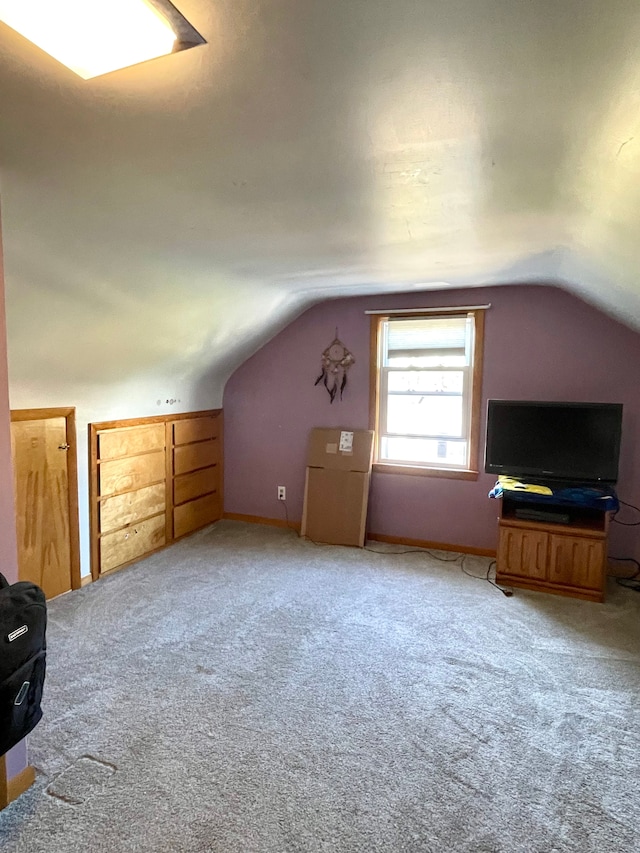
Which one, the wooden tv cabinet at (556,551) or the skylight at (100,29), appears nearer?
the skylight at (100,29)

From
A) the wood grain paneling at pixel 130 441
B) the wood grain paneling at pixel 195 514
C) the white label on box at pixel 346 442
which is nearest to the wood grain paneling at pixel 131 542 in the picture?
the wood grain paneling at pixel 195 514

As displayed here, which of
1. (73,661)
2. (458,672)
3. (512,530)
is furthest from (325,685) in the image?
(512,530)

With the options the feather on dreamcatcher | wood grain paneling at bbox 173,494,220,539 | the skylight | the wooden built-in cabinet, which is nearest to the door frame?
the wooden built-in cabinet

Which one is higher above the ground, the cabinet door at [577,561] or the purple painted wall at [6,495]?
the purple painted wall at [6,495]

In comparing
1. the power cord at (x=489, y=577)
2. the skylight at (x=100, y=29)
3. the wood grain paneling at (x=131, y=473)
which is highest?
the skylight at (x=100, y=29)

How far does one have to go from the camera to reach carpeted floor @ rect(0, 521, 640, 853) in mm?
1623

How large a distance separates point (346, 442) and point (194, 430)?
1.45 meters

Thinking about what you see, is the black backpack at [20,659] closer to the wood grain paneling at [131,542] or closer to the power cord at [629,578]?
the wood grain paneling at [131,542]

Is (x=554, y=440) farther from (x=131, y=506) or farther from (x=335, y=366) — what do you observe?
(x=131, y=506)

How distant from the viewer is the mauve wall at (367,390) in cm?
363

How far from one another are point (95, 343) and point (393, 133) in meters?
2.27

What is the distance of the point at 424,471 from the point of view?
4.23 meters

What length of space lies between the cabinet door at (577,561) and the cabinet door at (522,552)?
63 mm

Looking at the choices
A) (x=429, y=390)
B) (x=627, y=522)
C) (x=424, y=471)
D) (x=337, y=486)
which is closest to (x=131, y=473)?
(x=337, y=486)
